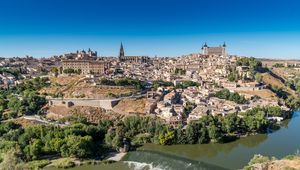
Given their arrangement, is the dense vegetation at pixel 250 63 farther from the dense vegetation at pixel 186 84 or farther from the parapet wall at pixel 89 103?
the parapet wall at pixel 89 103

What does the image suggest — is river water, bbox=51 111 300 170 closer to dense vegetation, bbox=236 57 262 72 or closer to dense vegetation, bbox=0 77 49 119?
dense vegetation, bbox=0 77 49 119

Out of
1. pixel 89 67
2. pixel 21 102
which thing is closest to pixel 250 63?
pixel 89 67

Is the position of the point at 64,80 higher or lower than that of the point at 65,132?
higher

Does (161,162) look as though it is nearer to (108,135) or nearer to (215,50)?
(108,135)

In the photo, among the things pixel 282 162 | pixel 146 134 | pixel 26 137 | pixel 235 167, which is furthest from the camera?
pixel 146 134

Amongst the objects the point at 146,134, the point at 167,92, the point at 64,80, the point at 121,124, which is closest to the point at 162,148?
the point at 146,134

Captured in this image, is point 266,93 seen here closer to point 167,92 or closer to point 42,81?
point 167,92
